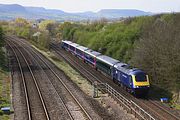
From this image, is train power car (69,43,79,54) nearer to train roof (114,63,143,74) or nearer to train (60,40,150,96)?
train (60,40,150,96)

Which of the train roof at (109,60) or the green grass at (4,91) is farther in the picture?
the train roof at (109,60)

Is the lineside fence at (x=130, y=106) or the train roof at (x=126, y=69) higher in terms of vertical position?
the train roof at (x=126, y=69)

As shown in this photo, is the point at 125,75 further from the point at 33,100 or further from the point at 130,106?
the point at 33,100

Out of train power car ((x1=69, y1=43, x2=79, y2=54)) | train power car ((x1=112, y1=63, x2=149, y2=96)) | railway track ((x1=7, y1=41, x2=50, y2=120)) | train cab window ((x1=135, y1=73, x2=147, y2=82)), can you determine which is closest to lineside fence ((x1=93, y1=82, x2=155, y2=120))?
train power car ((x1=112, y1=63, x2=149, y2=96))

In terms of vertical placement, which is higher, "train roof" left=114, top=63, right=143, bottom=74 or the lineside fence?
"train roof" left=114, top=63, right=143, bottom=74

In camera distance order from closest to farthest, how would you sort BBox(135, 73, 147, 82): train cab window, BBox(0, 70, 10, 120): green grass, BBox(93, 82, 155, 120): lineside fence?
BBox(93, 82, 155, 120): lineside fence < BBox(0, 70, 10, 120): green grass < BBox(135, 73, 147, 82): train cab window

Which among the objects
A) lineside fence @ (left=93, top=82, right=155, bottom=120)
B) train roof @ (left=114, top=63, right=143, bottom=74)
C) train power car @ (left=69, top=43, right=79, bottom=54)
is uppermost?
Answer: train roof @ (left=114, top=63, right=143, bottom=74)

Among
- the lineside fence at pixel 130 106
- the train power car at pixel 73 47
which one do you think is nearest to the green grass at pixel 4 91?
the lineside fence at pixel 130 106

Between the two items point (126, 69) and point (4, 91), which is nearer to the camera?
point (4, 91)

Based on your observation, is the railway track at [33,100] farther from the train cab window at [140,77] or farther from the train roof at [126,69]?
the train cab window at [140,77]

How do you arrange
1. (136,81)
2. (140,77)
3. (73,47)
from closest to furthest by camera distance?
(136,81), (140,77), (73,47)

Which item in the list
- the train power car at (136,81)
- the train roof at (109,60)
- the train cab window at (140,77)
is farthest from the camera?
the train roof at (109,60)

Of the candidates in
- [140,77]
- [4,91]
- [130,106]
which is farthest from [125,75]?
[4,91]

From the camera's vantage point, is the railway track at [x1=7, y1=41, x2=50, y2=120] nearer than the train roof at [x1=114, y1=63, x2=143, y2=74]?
Yes
